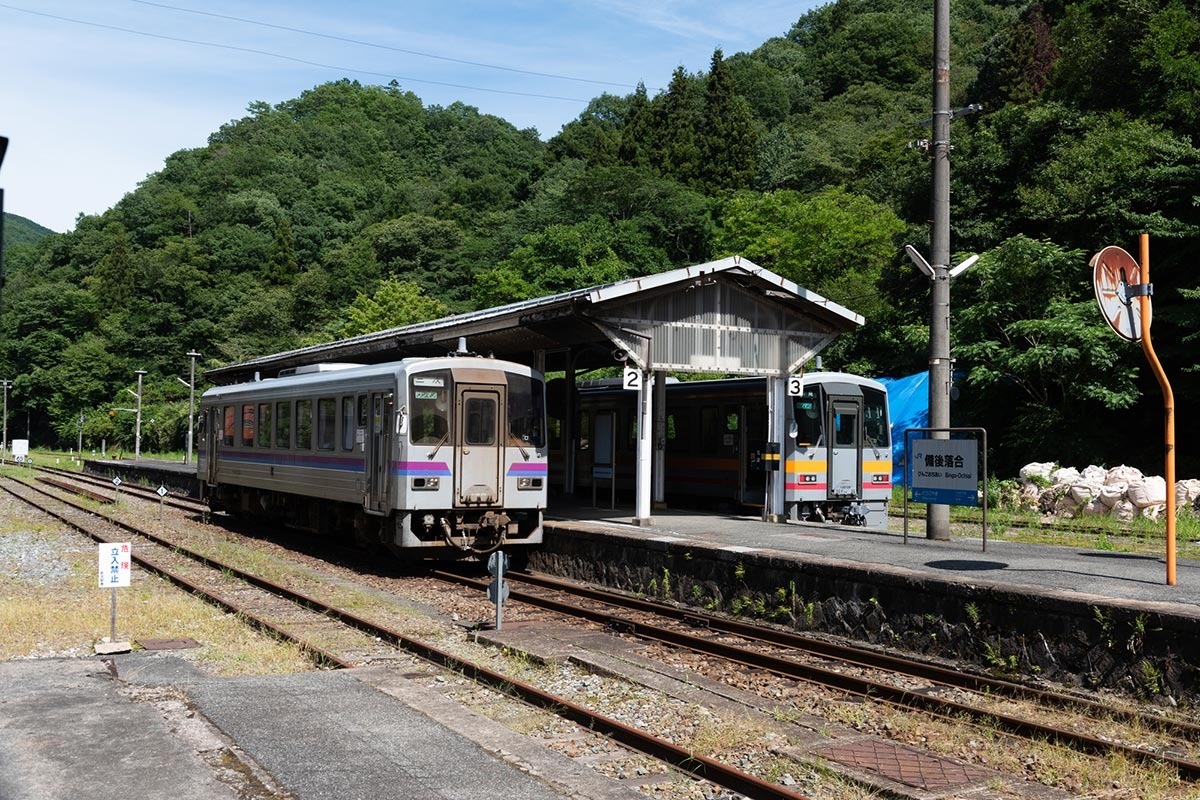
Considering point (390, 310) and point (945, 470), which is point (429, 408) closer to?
point (945, 470)

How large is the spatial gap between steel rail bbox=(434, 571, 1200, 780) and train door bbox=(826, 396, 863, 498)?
816cm

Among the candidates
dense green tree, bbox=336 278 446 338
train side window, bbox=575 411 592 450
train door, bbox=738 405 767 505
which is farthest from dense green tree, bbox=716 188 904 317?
dense green tree, bbox=336 278 446 338

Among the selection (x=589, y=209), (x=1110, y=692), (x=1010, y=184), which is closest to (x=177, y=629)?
(x=1110, y=692)

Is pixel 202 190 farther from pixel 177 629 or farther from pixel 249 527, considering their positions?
pixel 177 629

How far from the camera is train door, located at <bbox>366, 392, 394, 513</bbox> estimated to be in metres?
14.9

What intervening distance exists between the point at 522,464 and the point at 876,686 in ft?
25.2

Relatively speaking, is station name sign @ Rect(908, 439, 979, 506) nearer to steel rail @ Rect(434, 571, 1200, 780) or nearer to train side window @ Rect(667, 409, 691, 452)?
steel rail @ Rect(434, 571, 1200, 780)

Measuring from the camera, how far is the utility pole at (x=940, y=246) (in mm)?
13953

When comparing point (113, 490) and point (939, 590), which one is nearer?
point (939, 590)

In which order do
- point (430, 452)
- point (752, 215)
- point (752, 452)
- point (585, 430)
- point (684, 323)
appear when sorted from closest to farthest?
point (430, 452) < point (684, 323) < point (752, 452) < point (585, 430) < point (752, 215)

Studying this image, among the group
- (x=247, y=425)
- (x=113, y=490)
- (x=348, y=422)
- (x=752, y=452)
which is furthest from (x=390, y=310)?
(x=348, y=422)

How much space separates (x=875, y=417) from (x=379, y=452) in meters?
9.47

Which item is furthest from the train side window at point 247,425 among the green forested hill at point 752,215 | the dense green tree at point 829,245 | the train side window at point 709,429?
the dense green tree at point 829,245

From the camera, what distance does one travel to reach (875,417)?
797 inches
